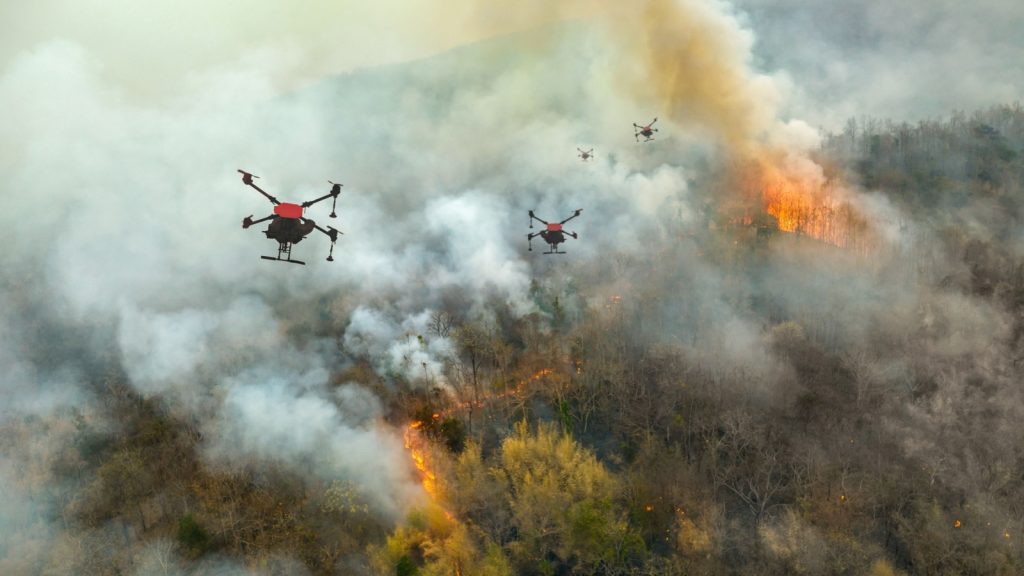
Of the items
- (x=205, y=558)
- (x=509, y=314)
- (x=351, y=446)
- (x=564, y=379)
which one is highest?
(x=509, y=314)

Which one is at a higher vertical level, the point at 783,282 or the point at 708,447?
the point at 783,282

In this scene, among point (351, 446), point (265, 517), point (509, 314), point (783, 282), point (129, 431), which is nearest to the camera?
point (265, 517)

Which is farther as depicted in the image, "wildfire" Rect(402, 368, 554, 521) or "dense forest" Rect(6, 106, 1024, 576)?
"wildfire" Rect(402, 368, 554, 521)

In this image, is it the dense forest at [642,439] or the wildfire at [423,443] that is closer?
the dense forest at [642,439]

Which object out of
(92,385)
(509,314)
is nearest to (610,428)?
(509,314)

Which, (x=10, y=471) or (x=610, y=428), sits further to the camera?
(x=610, y=428)

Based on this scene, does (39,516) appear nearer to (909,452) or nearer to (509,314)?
(509,314)

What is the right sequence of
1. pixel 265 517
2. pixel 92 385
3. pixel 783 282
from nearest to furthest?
pixel 265 517 < pixel 92 385 < pixel 783 282
